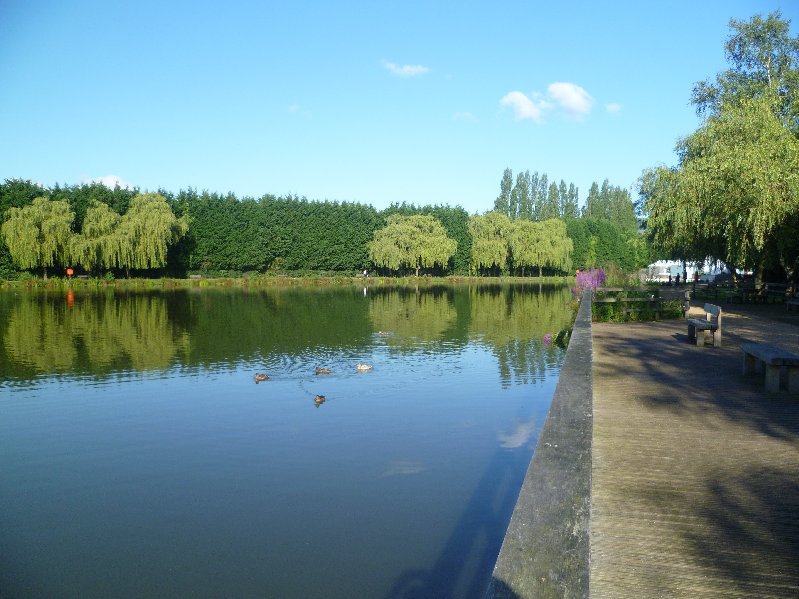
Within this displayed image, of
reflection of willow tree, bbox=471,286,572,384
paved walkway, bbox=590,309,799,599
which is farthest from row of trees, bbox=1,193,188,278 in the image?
paved walkway, bbox=590,309,799,599

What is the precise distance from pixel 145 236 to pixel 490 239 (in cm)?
3279

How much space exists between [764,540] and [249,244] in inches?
2289

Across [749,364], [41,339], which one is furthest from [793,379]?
[41,339]

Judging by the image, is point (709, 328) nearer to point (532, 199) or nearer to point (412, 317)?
point (412, 317)

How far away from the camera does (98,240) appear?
47094 mm

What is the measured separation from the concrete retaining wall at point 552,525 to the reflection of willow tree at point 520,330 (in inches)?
402

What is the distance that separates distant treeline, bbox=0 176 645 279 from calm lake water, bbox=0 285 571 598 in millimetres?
37482

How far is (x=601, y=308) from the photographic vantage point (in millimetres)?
20672

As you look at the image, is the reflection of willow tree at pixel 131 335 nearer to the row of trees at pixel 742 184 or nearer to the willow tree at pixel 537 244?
the row of trees at pixel 742 184

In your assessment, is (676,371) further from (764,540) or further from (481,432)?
(764,540)

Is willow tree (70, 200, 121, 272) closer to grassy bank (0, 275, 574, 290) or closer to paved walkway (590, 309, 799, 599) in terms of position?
grassy bank (0, 275, 574, 290)

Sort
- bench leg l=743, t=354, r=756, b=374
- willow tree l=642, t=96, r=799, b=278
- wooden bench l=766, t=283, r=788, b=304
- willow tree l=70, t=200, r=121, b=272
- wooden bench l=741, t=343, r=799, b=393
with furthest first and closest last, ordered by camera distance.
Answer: willow tree l=70, t=200, r=121, b=272, wooden bench l=766, t=283, r=788, b=304, willow tree l=642, t=96, r=799, b=278, bench leg l=743, t=354, r=756, b=374, wooden bench l=741, t=343, r=799, b=393

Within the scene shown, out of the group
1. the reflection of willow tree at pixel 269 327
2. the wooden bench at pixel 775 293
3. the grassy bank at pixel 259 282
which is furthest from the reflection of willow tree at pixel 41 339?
the wooden bench at pixel 775 293

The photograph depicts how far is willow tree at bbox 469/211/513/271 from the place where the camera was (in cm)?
6284
